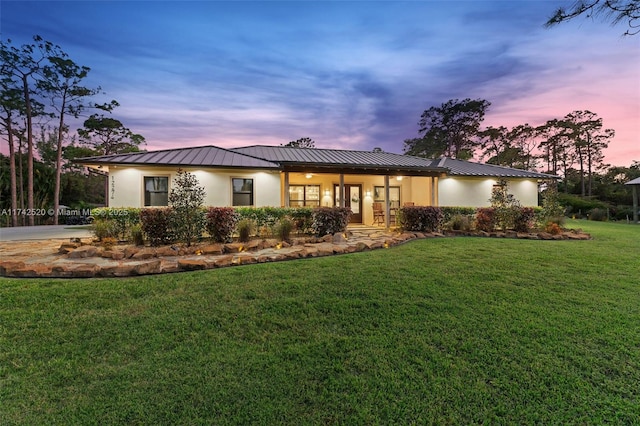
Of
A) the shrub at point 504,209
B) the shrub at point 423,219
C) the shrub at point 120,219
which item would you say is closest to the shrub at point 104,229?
the shrub at point 120,219

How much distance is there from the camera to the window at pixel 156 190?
10.1 meters

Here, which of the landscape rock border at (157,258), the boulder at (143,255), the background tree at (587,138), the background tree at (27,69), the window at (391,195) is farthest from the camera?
the background tree at (587,138)

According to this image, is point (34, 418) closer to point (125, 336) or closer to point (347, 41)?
point (125, 336)

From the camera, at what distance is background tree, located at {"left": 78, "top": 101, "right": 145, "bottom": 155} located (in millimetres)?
24141

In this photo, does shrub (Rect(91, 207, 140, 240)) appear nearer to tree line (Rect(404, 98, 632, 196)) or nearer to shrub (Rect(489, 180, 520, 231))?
shrub (Rect(489, 180, 520, 231))

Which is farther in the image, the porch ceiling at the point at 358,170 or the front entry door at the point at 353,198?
the front entry door at the point at 353,198

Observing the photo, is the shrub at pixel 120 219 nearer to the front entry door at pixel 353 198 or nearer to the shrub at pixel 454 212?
the front entry door at pixel 353 198

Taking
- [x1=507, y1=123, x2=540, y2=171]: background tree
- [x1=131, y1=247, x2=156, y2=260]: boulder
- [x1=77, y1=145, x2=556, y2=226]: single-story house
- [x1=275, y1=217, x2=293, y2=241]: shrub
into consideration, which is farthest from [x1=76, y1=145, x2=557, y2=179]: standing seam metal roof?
[x1=507, y1=123, x2=540, y2=171]: background tree

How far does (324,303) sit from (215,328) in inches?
52.5

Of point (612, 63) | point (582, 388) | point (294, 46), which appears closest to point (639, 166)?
point (612, 63)

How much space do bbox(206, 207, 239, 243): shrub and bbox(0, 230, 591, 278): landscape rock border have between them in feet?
4.42

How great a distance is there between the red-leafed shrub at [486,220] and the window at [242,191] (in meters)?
9.02

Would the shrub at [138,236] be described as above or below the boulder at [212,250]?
above

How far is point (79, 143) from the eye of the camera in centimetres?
A: 2605
